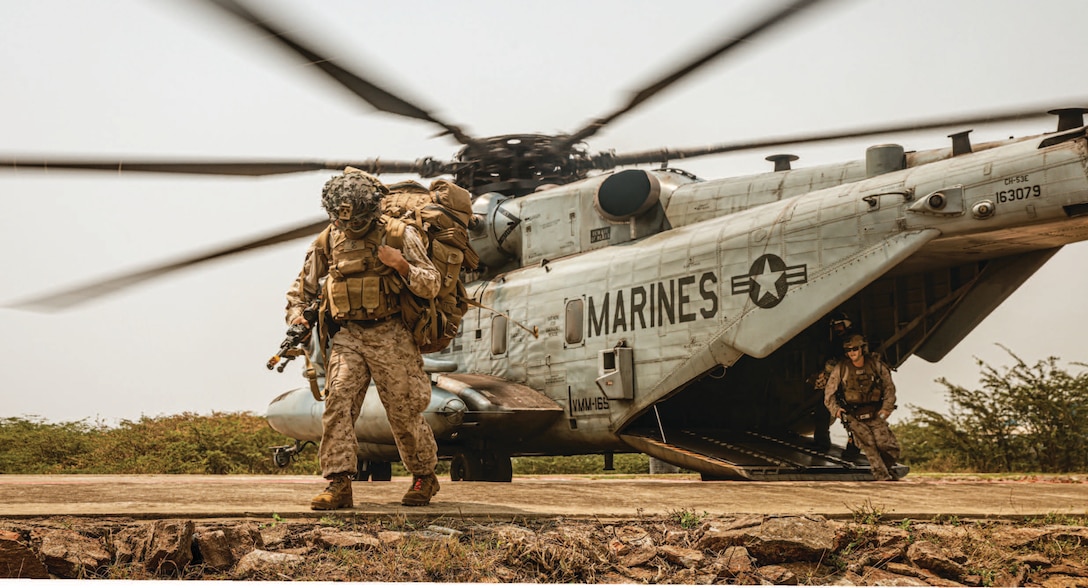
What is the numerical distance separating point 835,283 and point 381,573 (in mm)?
4289

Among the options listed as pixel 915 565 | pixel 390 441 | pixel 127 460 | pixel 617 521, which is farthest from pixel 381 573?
pixel 127 460

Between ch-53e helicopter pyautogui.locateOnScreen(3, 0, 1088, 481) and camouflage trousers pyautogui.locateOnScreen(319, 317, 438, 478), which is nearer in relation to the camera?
camouflage trousers pyautogui.locateOnScreen(319, 317, 438, 478)

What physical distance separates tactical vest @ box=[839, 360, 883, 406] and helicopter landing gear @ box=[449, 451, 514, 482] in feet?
9.56

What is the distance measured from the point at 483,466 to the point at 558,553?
192 inches

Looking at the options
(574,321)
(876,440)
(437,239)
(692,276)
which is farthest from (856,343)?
(437,239)

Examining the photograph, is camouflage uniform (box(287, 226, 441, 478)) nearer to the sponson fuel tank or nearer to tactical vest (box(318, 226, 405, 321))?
tactical vest (box(318, 226, 405, 321))

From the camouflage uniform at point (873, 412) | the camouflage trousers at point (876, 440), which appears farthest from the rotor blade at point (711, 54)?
the camouflage trousers at point (876, 440)

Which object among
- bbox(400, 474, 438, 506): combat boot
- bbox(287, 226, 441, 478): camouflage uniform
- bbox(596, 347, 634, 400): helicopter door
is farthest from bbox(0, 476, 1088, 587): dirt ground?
bbox(596, 347, 634, 400): helicopter door

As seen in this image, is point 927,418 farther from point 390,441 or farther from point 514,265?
point 390,441

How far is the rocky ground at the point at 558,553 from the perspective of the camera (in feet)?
10.9

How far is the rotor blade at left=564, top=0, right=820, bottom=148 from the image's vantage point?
4.74 metres

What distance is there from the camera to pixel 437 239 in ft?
15.9

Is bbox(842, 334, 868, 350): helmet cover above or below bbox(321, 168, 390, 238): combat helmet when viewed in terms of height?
below

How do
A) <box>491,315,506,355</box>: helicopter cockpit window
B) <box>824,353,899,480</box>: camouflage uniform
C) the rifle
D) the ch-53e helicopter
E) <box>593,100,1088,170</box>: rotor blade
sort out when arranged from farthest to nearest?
1. <box>491,315,506,355</box>: helicopter cockpit window
2. <box>824,353,899,480</box>: camouflage uniform
3. the ch-53e helicopter
4. <box>593,100,1088,170</box>: rotor blade
5. the rifle
